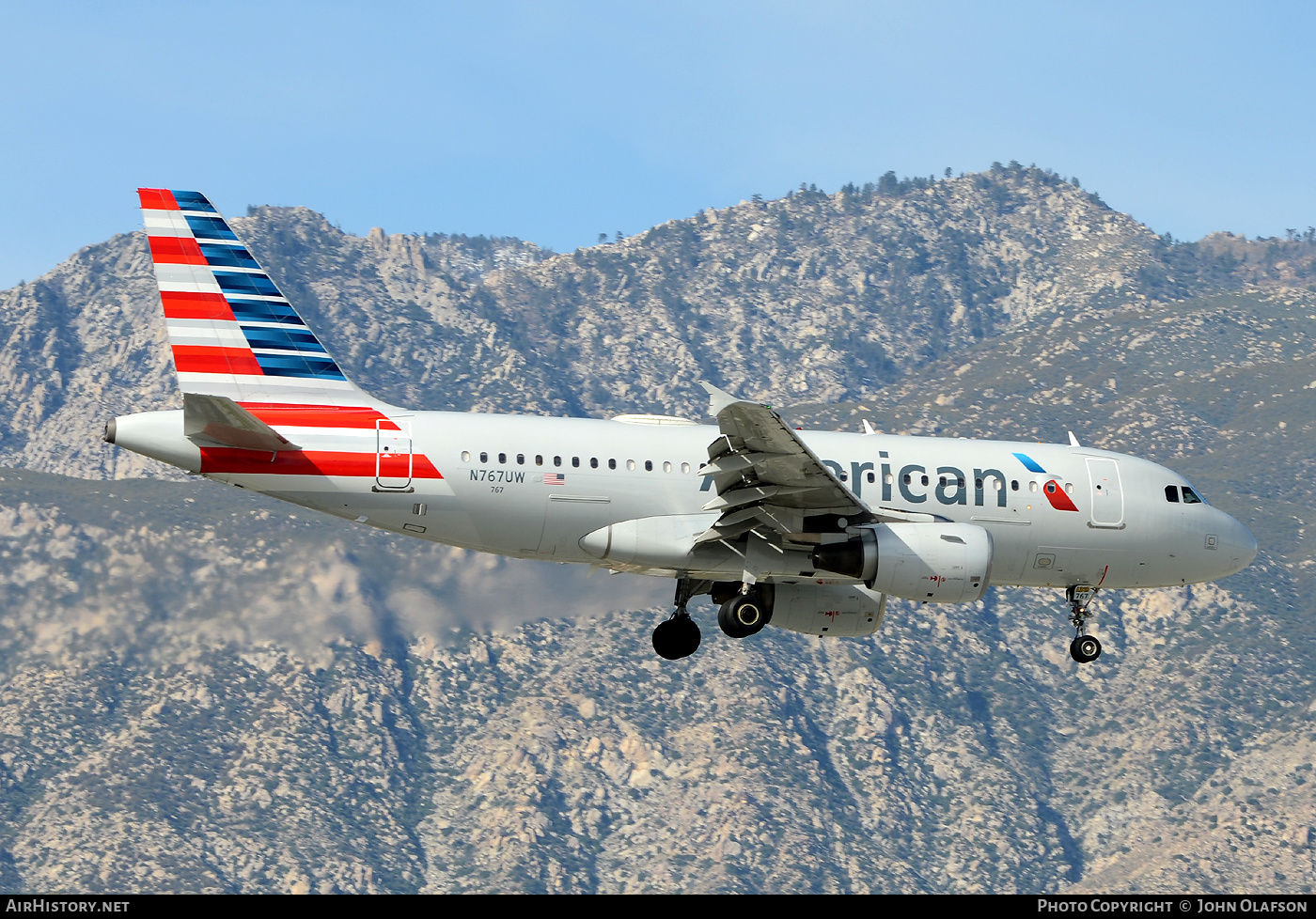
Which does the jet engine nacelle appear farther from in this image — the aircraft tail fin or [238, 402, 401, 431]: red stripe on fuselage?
the aircraft tail fin

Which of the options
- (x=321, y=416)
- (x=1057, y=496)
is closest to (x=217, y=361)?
(x=321, y=416)

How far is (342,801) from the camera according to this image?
652 feet

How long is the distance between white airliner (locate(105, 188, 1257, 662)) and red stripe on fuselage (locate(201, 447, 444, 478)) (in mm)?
39

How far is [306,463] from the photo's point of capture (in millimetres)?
35094

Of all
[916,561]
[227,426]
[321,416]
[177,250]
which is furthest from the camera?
[177,250]

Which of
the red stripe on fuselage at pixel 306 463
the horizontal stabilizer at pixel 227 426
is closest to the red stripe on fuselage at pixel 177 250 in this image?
the horizontal stabilizer at pixel 227 426

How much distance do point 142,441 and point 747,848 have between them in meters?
169

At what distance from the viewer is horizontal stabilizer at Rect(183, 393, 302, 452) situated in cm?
3388

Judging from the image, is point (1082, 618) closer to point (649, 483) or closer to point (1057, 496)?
point (1057, 496)

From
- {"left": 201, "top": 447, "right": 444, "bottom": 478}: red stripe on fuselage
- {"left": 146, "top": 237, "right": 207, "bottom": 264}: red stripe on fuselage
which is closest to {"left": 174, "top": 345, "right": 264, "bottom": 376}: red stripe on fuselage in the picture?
{"left": 146, "top": 237, "right": 207, "bottom": 264}: red stripe on fuselage

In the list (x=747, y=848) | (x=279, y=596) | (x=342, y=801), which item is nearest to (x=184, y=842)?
(x=342, y=801)

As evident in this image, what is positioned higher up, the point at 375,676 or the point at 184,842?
the point at 375,676

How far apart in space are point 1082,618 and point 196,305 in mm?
21887
